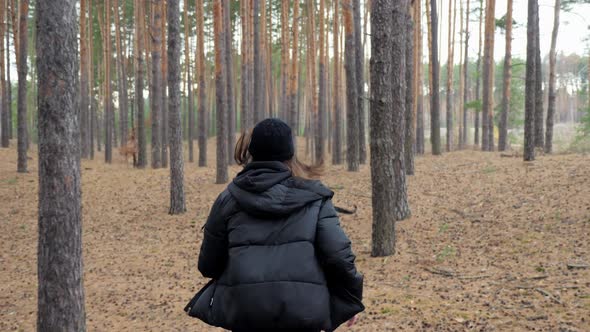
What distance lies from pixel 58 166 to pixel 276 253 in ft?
9.64

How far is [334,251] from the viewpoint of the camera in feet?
7.79

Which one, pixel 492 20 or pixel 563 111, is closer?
pixel 492 20

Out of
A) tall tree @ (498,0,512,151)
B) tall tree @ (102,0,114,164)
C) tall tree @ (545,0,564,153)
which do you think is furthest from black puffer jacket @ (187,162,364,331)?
tall tree @ (102,0,114,164)

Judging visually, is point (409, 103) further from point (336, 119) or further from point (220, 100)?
point (336, 119)

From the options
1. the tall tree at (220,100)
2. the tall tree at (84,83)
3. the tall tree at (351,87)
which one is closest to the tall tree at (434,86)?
the tall tree at (351,87)

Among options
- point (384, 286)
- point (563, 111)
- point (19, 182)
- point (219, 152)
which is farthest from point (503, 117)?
point (563, 111)

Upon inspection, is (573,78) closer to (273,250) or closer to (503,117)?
(503,117)

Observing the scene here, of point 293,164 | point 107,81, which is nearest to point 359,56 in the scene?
point 107,81

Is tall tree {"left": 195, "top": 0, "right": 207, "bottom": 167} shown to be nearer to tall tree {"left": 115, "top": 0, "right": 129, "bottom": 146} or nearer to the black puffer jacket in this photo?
tall tree {"left": 115, "top": 0, "right": 129, "bottom": 146}

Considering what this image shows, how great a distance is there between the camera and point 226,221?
250 centimetres

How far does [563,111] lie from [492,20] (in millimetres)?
71649

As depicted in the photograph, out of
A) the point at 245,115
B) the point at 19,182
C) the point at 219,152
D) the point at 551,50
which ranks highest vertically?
the point at 551,50

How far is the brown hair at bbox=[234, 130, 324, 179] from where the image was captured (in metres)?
2.62

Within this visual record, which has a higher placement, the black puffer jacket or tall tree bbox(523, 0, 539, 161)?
tall tree bbox(523, 0, 539, 161)
